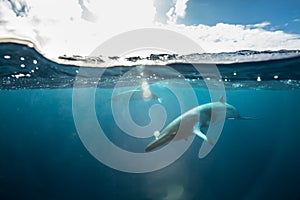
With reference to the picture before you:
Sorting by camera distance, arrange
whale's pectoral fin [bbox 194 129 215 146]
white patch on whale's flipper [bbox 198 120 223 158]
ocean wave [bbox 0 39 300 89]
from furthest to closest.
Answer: ocean wave [bbox 0 39 300 89] < white patch on whale's flipper [bbox 198 120 223 158] < whale's pectoral fin [bbox 194 129 215 146]

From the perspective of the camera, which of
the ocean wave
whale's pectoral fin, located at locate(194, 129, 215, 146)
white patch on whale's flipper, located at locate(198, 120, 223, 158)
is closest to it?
whale's pectoral fin, located at locate(194, 129, 215, 146)

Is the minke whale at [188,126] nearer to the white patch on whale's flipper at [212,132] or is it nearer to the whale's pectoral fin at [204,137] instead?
the whale's pectoral fin at [204,137]

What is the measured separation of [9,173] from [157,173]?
14.4 metres

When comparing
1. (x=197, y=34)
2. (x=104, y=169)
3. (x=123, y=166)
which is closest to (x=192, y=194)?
(x=123, y=166)

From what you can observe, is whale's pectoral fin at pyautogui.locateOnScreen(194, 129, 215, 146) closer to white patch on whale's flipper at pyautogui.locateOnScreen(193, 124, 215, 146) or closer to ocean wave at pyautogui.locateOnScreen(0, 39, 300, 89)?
white patch on whale's flipper at pyautogui.locateOnScreen(193, 124, 215, 146)

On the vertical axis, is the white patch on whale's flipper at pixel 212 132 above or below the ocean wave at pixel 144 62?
below

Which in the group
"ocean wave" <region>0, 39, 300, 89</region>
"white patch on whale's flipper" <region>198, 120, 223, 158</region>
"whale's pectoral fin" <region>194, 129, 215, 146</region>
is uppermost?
"ocean wave" <region>0, 39, 300, 89</region>

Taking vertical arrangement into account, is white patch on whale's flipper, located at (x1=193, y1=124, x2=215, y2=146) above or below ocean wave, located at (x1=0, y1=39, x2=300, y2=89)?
below

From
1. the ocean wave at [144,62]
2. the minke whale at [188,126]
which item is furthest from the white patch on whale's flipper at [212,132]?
the ocean wave at [144,62]

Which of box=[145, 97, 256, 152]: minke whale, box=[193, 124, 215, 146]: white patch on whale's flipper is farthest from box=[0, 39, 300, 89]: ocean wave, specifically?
box=[193, 124, 215, 146]: white patch on whale's flipper

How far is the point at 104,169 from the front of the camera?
25891 mm

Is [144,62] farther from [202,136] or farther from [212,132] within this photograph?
[202,136]

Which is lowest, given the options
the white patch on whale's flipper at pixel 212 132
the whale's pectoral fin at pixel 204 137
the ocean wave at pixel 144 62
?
the white patch on whale's flipper at pixel 212 132

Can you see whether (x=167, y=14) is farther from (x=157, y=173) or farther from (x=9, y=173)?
(x=9, y=173)
